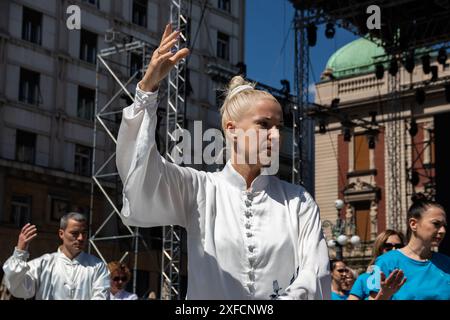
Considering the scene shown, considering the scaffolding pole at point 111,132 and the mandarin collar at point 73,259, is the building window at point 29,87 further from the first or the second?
the mandarin collar at point 73,259

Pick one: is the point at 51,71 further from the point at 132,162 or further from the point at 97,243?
the point at 132,162

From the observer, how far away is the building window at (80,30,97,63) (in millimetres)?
30391

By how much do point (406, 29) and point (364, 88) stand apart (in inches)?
448

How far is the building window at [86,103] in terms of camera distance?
1201 inches

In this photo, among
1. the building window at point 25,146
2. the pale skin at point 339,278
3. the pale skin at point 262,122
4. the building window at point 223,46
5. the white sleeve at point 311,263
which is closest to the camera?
the white sleeve at point 311,263

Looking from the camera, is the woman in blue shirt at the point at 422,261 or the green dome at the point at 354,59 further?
the green dome at the point at 354,59

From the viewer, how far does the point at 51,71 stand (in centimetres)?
2922

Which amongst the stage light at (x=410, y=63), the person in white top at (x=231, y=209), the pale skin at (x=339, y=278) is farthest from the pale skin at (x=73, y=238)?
the stage light at (x=410, y=63)

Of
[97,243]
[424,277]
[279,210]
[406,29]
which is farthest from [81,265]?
[97,243]

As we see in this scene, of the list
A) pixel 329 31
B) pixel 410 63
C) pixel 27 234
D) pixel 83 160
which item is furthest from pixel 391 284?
pixel 83 160

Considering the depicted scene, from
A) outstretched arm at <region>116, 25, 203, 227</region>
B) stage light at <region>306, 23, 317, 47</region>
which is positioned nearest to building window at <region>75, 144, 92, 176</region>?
stage light at <region>306, 23, 317, 47</region>

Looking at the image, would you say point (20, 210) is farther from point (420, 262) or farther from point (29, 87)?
point (420, 262)

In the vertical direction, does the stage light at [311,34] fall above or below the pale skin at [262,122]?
Result: above

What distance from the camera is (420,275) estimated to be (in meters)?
5.59
